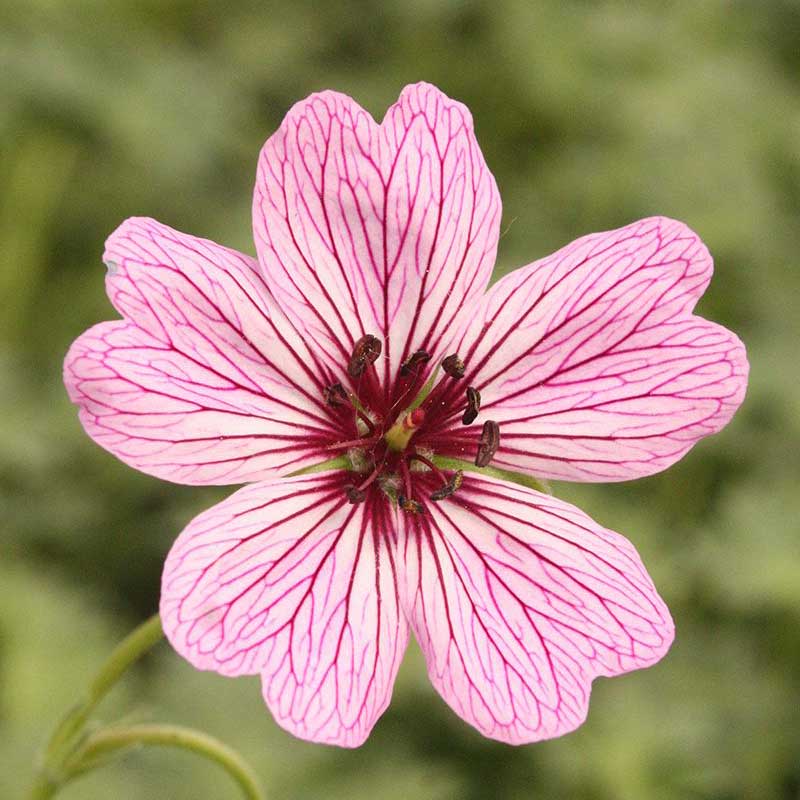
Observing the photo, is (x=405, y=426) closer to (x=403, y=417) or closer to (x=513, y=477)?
(x=403, y=417)

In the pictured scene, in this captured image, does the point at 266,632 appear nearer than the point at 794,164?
Yes

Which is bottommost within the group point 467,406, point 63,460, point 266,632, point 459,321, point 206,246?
point 63,460

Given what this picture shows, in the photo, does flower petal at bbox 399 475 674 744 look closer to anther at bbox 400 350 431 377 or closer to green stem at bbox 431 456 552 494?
green stem at bbox 431 456 552 494

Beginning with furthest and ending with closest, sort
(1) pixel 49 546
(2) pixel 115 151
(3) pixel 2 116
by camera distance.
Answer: (2) pixel 115 151
(3) pixel 2 116
(1) pixel 49 546

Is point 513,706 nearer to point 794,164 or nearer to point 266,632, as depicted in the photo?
point 266,632

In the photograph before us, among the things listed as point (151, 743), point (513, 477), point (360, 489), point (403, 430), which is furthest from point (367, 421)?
point (151, 743)

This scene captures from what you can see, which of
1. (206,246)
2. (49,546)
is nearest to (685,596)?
(49,546)

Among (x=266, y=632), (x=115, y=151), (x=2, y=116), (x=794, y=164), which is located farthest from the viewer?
(x=115, y=151)
